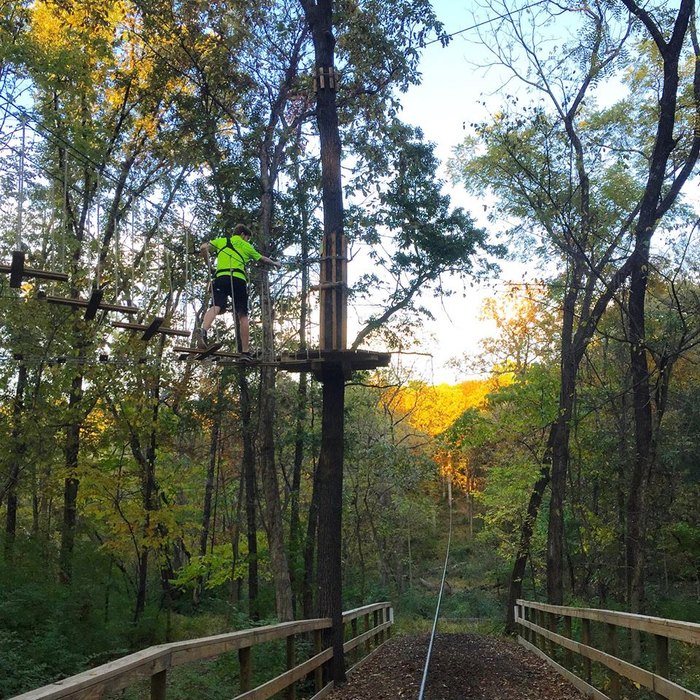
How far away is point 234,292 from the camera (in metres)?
9.16

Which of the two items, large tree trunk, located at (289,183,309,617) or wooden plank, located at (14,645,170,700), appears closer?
wooden plank, located at (14,645,170,700)

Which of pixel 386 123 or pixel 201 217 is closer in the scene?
pixel 386 123

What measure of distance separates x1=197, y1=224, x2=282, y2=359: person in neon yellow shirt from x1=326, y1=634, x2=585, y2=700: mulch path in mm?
4445

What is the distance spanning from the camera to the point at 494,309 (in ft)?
Answer: 112

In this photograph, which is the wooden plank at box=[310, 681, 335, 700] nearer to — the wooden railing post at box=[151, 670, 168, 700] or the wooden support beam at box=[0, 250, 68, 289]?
the wooden railing post at box=[151, 670, 168, 700]

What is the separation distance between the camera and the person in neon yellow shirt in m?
9.05

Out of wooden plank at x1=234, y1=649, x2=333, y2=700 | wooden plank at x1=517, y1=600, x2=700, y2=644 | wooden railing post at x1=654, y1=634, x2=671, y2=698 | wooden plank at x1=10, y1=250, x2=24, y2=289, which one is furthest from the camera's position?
wooden plank at x1=10, y1=250, x2=24, y2=289

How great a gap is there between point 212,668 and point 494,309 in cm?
2611

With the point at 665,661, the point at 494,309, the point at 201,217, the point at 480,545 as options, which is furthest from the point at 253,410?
the point at 480,545

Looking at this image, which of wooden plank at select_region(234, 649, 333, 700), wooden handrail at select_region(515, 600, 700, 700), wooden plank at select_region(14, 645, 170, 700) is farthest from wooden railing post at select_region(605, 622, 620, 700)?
wooden plank at select_region(14, 645, 170, 700)

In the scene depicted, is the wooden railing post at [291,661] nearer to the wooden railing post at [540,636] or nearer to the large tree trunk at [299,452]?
the wooden railing post at [540,636]

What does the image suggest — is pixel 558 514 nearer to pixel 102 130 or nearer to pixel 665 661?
pixel 665 661

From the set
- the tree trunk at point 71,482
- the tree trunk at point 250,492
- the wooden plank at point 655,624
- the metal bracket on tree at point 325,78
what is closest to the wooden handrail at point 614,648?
the wooden plank at point 655,624

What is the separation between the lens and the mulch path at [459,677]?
26.4 ft
